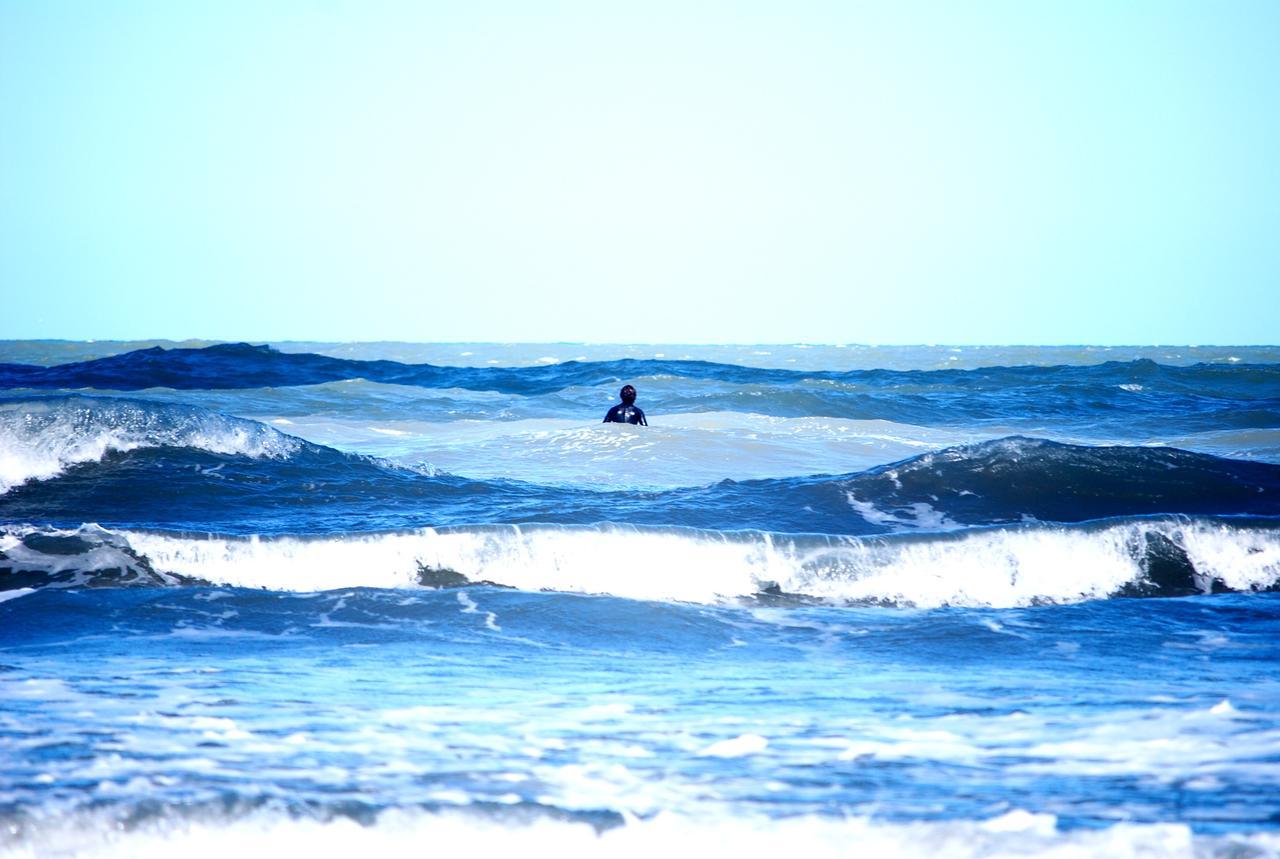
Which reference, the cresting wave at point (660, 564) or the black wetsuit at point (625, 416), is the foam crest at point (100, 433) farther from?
the black wetsuit at point (625, 416)

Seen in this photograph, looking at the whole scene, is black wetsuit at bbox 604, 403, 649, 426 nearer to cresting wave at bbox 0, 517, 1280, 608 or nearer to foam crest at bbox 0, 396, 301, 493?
foam crest at bbox 0, 396, 301, 493

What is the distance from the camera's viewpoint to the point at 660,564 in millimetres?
7020

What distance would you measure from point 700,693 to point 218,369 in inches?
1426

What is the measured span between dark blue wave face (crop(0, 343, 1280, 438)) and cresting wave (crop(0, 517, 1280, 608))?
13837 mm

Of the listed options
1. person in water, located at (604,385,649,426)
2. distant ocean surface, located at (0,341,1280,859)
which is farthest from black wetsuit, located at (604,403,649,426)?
distant ocean surface, located at (0,341,1280,859)

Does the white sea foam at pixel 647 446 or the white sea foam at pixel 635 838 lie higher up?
the white sea foam at pixel 647 446

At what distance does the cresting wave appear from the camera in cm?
685

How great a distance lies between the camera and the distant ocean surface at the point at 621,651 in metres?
2.90

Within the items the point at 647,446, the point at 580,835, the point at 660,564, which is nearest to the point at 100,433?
A: the point at 647,446

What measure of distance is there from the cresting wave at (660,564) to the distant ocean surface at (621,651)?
0.09ft

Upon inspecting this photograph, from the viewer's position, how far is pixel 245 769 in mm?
3230

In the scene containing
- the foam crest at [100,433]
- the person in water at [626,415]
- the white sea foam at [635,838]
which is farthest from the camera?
the person in water at [626,415]

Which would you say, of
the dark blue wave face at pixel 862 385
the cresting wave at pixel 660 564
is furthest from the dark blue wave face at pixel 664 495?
the dark blue wave face at pixel 862 385

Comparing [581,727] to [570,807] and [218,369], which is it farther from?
[218,369]
